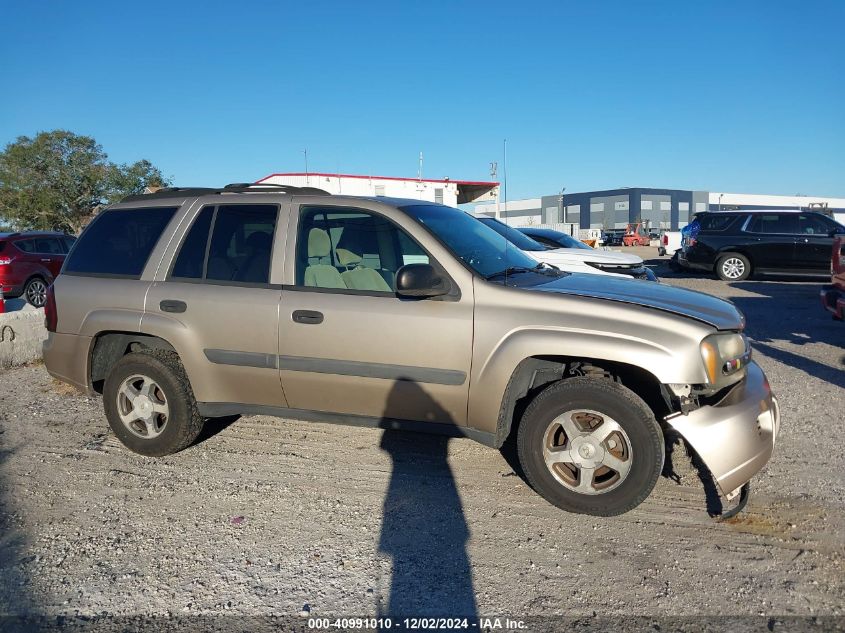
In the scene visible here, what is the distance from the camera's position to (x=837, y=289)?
278 inches

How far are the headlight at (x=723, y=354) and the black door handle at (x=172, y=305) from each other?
3270 millimetres

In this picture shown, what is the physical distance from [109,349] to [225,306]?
45.6 inches

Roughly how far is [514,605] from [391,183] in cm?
1710

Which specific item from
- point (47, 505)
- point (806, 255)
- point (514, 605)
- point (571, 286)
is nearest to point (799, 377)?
point (571, 286)

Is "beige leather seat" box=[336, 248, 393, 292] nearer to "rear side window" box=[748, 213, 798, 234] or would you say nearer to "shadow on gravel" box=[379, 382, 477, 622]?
"shadow on gravel" box=[379, 382, 477, 622]

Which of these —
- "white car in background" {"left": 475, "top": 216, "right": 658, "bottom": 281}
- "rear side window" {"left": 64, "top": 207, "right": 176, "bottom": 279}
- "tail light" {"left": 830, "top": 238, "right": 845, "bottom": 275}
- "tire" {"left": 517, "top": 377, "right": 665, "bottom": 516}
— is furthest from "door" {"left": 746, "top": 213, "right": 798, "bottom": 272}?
"rear side window" {"left": 64, "top": 207, "right": 176, "bottom": 279}

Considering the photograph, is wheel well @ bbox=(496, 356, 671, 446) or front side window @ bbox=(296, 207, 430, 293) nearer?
wheel well @ bbox=(496, 356, 671, 446)

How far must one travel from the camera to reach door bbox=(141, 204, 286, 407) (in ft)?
12.9

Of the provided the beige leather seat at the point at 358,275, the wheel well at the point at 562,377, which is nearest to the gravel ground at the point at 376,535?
the wheel well at the point at 562,377

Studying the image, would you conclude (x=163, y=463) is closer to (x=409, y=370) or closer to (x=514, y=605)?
(x=409, y=370)

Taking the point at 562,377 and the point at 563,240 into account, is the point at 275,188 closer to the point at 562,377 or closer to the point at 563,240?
the point at 562,377

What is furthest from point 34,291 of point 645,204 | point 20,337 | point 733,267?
point 645,204

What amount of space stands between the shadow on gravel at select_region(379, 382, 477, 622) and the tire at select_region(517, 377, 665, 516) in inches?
21.2

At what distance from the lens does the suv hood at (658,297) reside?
3361 mm
